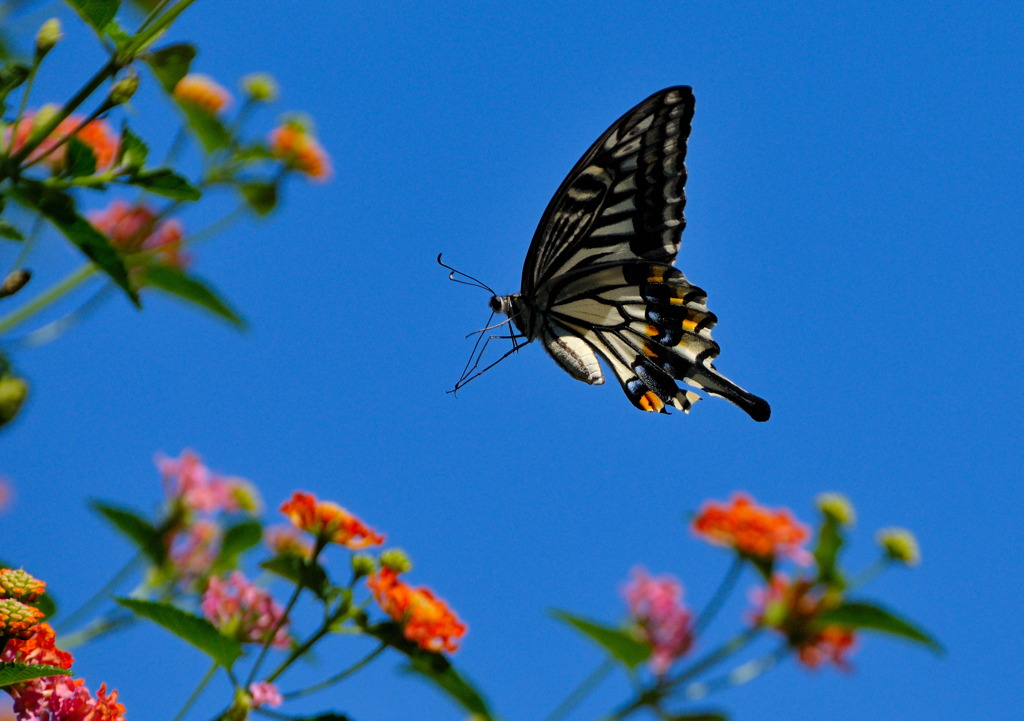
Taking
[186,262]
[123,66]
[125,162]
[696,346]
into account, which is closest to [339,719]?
[125,162]

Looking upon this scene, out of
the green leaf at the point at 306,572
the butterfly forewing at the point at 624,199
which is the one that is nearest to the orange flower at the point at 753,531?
the butterfly forewing at the point at 624,199

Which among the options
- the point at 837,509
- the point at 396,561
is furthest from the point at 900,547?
the point at 396,561

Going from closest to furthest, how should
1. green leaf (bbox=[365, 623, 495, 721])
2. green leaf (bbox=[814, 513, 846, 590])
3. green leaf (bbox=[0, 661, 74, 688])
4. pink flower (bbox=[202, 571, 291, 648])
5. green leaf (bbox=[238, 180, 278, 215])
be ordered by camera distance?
1. green leaf (bbox=[0, 661, 74, 688])
2. green leaf (bbox=[365, 623, 495, 721])
3. pink flower (bbox=[202, 571, 291, 648])
4. green leaf (bbox=[814, 513, 846, 590])
5. green leaf (bbox=[238, 180, 278, 215])

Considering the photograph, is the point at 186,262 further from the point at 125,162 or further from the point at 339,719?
the point at 339,719

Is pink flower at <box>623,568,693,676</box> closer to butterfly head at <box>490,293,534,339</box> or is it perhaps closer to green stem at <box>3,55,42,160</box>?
butterfly head at <box>490,293,534,339</box>

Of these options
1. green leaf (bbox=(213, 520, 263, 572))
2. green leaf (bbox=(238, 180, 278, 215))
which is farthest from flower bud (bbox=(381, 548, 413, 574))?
green leaf (bbox=(238, 180, 278, 215))

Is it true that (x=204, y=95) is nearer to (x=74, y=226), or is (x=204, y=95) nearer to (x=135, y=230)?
(x=135, y=230)

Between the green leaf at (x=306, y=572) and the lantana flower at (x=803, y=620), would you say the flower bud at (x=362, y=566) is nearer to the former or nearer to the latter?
the green leaf at (x=306, y=572)
